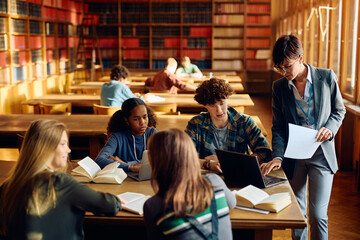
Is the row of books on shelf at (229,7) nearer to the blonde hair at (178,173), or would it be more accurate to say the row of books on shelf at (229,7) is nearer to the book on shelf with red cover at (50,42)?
the book on shelf with red cover at (50,42)

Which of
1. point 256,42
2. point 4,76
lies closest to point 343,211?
point 4,76

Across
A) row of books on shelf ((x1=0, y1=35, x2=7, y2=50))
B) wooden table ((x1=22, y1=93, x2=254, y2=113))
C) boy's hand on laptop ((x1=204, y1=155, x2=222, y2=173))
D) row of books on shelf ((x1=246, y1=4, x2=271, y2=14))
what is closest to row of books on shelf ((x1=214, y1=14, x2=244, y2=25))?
row of books on shelf ((x1=246, y1=4, x2=271, y2=14))

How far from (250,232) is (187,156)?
0.89m

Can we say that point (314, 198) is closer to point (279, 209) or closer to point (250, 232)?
point (250, 232)

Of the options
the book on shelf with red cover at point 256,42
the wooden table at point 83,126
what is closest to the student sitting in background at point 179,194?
the wooden table at point 83,126

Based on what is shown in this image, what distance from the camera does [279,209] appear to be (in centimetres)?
186

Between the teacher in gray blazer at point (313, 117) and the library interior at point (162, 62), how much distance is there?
134mm

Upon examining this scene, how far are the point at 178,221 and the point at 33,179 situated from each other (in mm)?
565

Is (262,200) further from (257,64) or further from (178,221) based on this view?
(257,64)

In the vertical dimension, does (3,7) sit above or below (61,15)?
below

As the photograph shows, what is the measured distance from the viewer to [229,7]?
11.9 metres

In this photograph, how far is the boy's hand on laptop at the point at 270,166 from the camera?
237 cm

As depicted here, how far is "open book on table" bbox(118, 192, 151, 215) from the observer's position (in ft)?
6.15

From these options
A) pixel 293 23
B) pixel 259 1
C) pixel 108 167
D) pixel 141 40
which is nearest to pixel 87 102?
pixel 108 167
